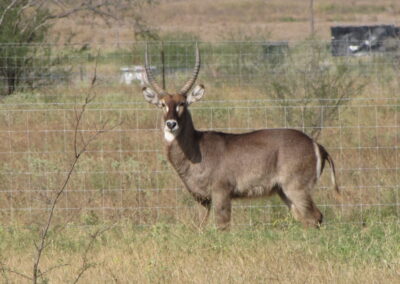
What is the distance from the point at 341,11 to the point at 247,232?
176 feet

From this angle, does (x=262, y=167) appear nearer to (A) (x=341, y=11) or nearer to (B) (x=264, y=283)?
(B) (x=264, y=283)

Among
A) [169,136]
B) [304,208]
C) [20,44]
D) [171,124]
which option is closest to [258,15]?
[20,44]

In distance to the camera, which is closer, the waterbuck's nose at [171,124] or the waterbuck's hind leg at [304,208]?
the waterbuck's nose at [171,124]

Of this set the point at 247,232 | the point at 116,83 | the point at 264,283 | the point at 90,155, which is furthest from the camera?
the point at 116,83

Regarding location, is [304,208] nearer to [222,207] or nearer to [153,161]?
[222,207]

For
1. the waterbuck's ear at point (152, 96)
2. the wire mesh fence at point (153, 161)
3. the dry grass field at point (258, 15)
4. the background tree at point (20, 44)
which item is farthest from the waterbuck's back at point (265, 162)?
the dry grass field at point (258, 15)

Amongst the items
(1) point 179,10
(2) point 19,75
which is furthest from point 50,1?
(1) point 179,10

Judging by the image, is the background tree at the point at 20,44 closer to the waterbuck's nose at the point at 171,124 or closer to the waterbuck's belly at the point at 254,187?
the waterbuck's nose at the point at 171,124

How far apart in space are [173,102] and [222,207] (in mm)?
1253

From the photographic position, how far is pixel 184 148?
31.4 feet

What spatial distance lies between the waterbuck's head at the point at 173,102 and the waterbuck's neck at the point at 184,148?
5cm

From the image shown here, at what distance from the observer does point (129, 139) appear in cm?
1267

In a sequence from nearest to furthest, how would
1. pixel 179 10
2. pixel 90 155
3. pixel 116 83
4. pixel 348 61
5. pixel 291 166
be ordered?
pixel 291 166
pixel 90 155
pixel 348 61
pixel 116 83
pixel 179 10

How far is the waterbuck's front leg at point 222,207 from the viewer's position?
30.4 ft
